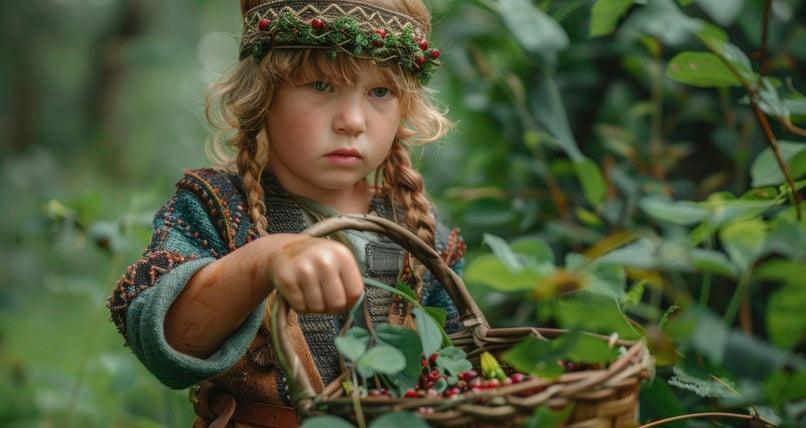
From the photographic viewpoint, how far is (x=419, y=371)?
104cm

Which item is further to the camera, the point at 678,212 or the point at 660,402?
the point at 660,402

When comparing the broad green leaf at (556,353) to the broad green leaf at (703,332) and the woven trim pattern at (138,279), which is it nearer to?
the broad green leaf at (703,332)

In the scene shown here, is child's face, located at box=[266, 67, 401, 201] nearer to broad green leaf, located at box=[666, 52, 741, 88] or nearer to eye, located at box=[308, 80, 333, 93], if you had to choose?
eye, located at box=[308, 80, 333, 93]

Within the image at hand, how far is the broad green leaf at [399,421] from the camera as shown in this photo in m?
0.82

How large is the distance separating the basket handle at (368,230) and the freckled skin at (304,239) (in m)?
0.03

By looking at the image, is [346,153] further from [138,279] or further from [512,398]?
[512,398]

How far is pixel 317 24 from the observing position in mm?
1334

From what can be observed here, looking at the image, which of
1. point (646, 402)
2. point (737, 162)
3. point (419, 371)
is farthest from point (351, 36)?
point (737, 162)

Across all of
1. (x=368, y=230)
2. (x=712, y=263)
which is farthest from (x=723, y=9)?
(x=368, y=230)

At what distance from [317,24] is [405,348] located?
1.90 ft

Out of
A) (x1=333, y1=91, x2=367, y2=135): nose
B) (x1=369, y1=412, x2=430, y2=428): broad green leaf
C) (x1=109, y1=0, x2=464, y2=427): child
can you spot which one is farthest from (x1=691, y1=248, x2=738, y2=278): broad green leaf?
(x1=333, y1=91, x2=367, y2=135): nose

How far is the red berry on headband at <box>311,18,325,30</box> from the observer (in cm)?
133

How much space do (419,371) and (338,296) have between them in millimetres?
160

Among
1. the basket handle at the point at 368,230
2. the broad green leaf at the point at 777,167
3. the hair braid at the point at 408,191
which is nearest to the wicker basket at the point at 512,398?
the basket handle at the point at 368,230
